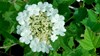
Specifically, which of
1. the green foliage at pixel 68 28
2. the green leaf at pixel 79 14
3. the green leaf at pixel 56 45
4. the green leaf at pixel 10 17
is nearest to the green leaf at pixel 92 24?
the green foliage at pixel 68 28

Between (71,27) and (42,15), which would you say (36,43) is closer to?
(42,15)

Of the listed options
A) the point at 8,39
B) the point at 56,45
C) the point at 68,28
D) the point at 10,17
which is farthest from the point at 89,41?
the point at 8,39

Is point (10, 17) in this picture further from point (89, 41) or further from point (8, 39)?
point (89, 41)

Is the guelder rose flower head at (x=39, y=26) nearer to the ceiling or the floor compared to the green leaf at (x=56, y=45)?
nearer to the ceiling

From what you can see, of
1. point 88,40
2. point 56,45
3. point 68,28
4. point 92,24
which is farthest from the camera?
point 68,28

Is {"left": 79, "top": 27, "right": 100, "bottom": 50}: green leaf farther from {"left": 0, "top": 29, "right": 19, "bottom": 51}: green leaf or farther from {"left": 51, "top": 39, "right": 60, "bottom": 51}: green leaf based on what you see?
{"left": 0, "top": 29, "right": 19, "bottom": 51}: green leaf

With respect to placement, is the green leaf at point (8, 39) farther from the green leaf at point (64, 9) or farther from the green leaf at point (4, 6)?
the green leaf at point (64, 9)

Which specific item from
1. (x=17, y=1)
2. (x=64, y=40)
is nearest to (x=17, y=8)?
(x=17, y=1)

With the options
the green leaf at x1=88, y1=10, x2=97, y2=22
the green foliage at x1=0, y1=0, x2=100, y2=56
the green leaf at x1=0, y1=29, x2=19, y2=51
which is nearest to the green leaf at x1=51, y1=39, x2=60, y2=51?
the green foliage at x1=0, y1=0, x2=100, y2=56
